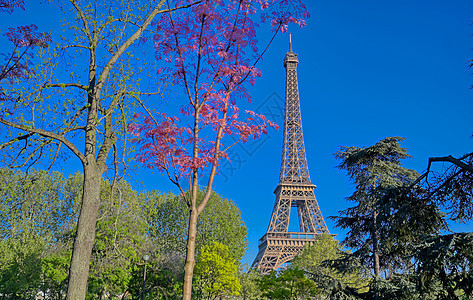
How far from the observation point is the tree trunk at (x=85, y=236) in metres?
5.20

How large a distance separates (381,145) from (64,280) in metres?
20.7

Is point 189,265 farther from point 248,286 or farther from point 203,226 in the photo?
point 248,286

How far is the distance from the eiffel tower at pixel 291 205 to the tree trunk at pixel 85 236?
39.3 meters

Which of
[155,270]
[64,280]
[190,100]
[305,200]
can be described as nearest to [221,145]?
[190,100]

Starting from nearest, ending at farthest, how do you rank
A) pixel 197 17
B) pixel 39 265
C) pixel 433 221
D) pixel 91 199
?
pixel 91 199
pixel 197 17
pixel 433 221
pixel 39 265

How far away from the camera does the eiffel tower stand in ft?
161

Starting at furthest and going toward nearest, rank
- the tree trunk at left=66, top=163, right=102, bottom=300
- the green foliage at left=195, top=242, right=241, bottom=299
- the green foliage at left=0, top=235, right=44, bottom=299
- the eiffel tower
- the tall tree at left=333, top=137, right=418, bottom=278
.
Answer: the eiffel tower → the green foliage at left=0, top=235, right=44, bottom=299 → the green foliage at left=195, top=242, right=241, bottom=299 → the tall tree at left=333, top=137, right=418, bottom=278 → the tree trunk at left=66, top=163, right=102, bottom=300

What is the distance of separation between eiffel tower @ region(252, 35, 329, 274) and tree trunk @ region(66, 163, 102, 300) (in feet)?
129

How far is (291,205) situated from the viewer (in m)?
56.0

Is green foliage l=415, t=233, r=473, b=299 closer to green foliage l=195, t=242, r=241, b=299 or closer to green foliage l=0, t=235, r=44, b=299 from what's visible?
green foliage l=195, t=242, r=241, b=299

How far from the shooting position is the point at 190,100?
627cm

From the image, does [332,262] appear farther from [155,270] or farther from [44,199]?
[44,199]

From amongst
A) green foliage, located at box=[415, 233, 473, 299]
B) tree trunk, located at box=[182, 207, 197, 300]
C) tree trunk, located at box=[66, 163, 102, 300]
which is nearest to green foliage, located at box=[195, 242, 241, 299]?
green foliage, located at box=[415, 233, 473, 299]

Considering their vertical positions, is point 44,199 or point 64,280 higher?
point 44,199
